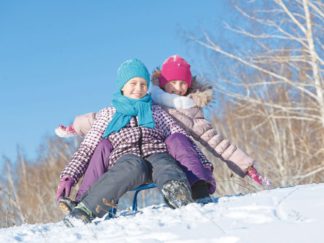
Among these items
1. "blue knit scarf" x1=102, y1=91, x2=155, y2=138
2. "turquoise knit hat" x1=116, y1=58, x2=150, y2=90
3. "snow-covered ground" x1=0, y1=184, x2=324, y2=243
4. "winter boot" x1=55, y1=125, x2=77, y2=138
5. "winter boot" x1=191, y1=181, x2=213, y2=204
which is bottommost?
"winter boot" x1=191, y1=181, x2=213, y2=204

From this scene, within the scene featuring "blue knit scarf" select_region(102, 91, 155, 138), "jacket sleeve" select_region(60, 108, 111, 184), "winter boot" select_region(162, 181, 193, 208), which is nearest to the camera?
"winter boot" select_region(162, 181, 193, 208)

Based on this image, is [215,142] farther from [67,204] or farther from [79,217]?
[79,217]

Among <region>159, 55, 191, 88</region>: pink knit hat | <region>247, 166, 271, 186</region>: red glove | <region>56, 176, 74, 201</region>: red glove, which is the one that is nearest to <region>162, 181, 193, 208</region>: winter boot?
<region>56, 176, 74, 201</region>: red glove

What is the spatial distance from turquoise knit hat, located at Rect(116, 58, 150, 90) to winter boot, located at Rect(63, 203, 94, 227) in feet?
4.24

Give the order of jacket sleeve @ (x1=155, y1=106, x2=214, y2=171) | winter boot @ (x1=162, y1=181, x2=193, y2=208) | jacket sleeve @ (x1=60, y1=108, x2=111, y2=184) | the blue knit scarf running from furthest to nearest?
jacket sleeve @ (x1=155, y1=106, x2=214, y2=171), the blue knit scarf, jacket sleeve @ (x1=60, y1=108, x2=111, y2=184), winter boot @ (x1=162, y1=181, x2=193, y2=208)

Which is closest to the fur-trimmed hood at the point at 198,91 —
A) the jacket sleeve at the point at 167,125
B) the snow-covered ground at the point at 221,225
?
the jacket sleeve at the point at 167,125

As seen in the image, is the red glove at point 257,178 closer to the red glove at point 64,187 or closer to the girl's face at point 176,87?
the girl's face at point 176,87

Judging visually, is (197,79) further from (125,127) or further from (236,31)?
(236,31)

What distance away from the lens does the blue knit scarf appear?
3824mm

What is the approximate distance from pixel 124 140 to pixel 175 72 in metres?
1.05

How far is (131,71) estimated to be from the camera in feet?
13.5

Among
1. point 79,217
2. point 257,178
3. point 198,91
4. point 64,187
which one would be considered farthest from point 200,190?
point 198,91

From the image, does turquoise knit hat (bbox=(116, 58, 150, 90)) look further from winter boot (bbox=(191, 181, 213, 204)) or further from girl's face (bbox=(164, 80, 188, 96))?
winter boot (bbox=(191, 181, 213, 204))

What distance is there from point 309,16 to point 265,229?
24.9 ft
